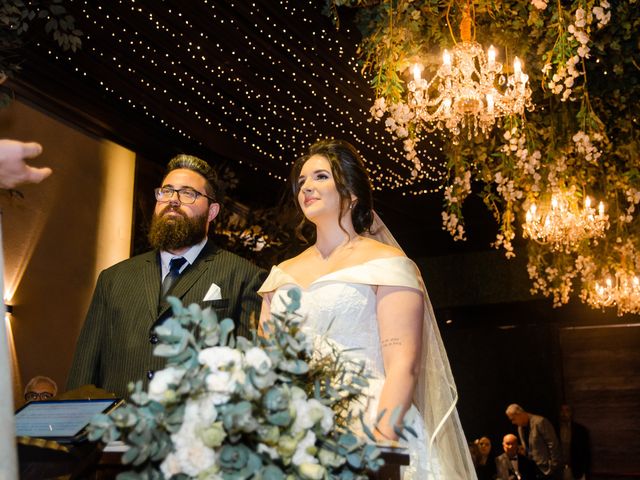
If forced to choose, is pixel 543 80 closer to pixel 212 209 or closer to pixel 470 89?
pixel 470 89

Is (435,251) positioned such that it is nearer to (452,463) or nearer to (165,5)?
(165,5)

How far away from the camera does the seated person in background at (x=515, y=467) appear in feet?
26.0

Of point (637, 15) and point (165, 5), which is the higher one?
point (165, 5)

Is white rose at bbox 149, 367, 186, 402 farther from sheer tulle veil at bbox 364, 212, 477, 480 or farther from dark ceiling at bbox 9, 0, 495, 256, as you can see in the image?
dark ceiling at bbox 9, 0, 495, 256

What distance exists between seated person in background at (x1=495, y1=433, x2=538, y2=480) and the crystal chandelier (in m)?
2.37

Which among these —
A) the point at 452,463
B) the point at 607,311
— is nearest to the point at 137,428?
the point at 452,463

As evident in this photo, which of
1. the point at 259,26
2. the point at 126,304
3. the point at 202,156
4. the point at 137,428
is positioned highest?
the point at 259,26

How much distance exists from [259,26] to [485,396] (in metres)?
7.59

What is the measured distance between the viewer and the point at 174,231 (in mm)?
3281

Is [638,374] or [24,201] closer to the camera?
[24,201]

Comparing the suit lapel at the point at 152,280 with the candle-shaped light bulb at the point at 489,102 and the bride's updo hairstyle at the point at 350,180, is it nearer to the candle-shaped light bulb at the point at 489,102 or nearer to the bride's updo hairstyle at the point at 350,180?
the bride's updo hairstyle at the point at 350,180

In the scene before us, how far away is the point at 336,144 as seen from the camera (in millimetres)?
3145

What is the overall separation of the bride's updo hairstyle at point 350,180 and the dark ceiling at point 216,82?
9.29 feet

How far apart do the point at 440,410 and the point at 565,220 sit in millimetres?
5085
